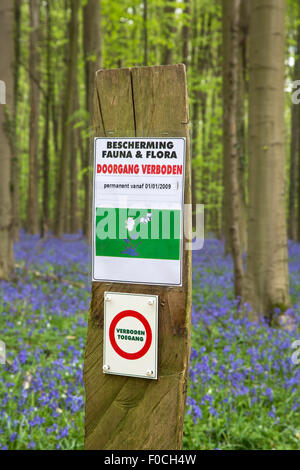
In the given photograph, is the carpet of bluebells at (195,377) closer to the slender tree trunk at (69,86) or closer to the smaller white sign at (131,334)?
the smaller white sign at (131,334)

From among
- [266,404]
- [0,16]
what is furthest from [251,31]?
[266,404]

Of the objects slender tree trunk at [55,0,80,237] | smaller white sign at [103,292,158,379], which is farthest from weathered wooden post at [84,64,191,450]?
slender tree trunk at [55,0,80,237]

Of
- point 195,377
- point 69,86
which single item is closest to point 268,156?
point 195,377

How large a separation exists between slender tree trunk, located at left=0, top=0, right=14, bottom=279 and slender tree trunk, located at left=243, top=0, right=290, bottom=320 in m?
4.68

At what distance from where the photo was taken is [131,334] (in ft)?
5.77

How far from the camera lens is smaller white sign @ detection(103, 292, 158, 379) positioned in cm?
175

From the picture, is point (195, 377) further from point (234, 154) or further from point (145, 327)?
point (234, 154)

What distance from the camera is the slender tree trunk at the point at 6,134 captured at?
8.59 m

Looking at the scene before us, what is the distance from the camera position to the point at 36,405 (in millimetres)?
4145

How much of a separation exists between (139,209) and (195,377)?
3447 millimetres

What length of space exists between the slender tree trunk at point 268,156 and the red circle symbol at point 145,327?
531 centimetres

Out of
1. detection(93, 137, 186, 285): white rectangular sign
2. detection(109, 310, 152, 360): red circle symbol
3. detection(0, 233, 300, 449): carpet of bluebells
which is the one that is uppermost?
detection(93, 137, 186, 285): white rectangular sign

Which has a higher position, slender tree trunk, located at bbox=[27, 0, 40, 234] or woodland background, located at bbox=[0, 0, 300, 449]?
slender tree trunk, located at bbox=[27, 0, 40, 234]

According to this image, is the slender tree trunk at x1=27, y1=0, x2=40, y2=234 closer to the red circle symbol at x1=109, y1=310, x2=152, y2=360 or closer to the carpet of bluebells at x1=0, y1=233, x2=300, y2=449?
the carpet of bluebells at x1=0, y1=233, x2=300, y2=449
